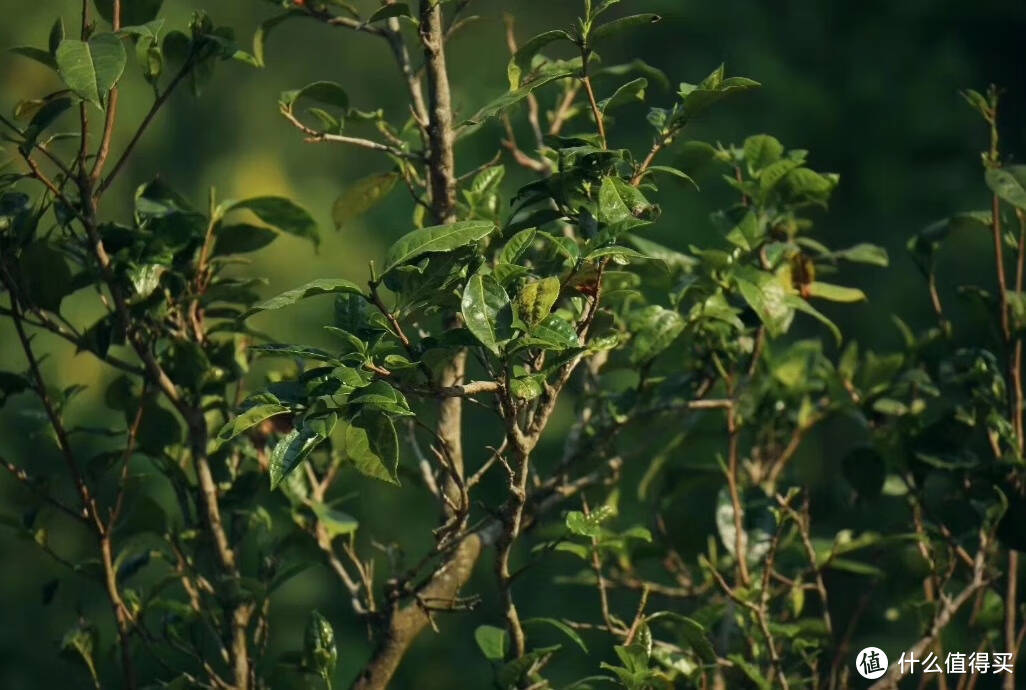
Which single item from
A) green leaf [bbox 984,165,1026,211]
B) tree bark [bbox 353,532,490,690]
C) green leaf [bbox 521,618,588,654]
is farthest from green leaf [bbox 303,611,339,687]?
green leaf [bbox 984,165,1026,211]

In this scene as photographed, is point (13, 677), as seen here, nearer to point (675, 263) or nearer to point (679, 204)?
point (679, 204)

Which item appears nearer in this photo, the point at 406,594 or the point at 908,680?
the point at 406,594

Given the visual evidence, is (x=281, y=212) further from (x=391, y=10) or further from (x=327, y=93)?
(x=391, y=10)

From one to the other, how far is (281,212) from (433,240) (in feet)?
1.10

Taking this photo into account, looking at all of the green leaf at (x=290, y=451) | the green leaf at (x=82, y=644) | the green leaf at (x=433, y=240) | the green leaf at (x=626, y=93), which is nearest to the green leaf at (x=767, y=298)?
the green leaf at (x=626, y=93)

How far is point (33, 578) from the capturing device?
8.32ft

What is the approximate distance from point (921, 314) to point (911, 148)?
0.31 m

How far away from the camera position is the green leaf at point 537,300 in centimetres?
86

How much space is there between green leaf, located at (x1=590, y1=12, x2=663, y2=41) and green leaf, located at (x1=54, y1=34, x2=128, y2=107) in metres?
0.34

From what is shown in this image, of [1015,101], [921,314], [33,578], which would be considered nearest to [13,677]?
[33,578]

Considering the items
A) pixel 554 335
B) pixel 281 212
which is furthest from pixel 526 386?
pixel 281 212

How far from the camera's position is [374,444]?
0.90 meters

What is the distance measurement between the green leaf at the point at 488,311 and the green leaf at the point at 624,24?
Answer: 0.22 meters

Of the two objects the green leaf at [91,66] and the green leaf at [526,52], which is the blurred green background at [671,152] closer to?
the green leaf at [526,52]
